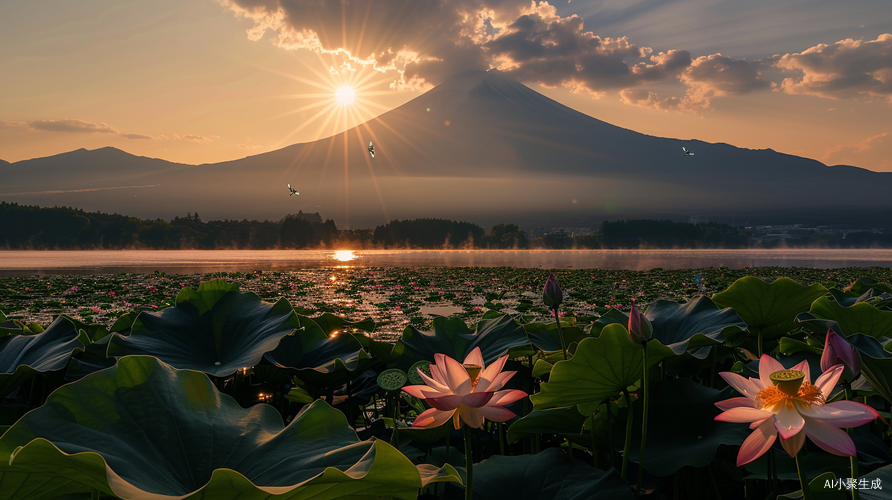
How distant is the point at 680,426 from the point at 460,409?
959 mm

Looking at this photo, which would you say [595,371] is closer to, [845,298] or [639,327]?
[639,327]

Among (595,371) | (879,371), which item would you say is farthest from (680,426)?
(879,371)

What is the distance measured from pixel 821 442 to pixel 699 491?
43.8 inches

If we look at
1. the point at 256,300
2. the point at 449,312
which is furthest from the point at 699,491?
the point at 449,312

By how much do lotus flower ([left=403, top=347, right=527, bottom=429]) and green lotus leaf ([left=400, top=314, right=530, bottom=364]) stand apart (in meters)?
1.08

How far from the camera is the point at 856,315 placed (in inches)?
73.8

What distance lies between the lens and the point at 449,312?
9195 millimetres

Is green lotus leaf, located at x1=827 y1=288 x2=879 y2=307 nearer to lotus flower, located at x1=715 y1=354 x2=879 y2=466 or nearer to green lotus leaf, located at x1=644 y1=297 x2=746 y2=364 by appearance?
green lotus leaf, located at x1=644 y1=297 x2=746 y2=364

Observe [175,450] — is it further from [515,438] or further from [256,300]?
[256,300]

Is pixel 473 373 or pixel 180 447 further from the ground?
pixel 473 373

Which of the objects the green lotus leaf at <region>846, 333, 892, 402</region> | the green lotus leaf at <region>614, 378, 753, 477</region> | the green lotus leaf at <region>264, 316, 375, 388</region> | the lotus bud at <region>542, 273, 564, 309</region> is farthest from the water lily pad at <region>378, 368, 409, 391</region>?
the green lotus leaf at <region>846, 333, 892, 402</region>

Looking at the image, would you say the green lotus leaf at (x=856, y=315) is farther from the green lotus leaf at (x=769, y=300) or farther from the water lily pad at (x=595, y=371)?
the water lily pad at (x=595, y=371)

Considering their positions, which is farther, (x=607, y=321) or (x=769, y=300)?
(x=607, y=321)

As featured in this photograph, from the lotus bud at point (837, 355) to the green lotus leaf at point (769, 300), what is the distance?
1.00 metres
